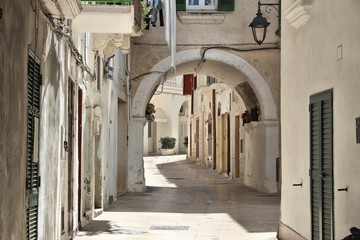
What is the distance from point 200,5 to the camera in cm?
2117

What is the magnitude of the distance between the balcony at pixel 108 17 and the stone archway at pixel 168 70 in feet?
31.0

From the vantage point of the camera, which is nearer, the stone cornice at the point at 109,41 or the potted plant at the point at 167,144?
the stone cornice at the point at 109,41

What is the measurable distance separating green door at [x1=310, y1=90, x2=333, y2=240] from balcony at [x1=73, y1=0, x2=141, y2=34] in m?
3.02

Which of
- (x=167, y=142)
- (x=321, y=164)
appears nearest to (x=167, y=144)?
(x=167, y=142)

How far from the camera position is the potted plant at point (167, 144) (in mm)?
53219

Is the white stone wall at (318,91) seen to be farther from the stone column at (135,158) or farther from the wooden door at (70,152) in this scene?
the stone column at (135,158)

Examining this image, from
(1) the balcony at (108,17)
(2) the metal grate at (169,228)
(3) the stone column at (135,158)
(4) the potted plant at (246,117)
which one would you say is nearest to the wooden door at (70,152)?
(1) the balcony at (108,17)

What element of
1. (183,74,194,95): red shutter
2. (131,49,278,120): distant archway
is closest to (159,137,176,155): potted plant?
(183,74,194,95): red shutter

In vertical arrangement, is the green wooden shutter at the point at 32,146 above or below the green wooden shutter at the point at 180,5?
below

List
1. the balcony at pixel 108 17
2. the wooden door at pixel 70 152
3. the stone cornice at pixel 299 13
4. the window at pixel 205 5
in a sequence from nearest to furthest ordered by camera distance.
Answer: the stone cornice at pixel 299 13 < the balcony at pixel 108 17 < the wooden door at pixel 70 152 < the window at pixel 205 5

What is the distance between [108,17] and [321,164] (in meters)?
4.03

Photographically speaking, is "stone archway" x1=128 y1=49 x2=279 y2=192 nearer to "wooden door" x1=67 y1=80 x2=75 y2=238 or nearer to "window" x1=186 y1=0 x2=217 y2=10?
"window" x1=186 y1=0 x2=217 y2=10

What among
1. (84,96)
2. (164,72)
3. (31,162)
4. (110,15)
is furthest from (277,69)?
(31,162)

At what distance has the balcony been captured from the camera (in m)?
10.2
